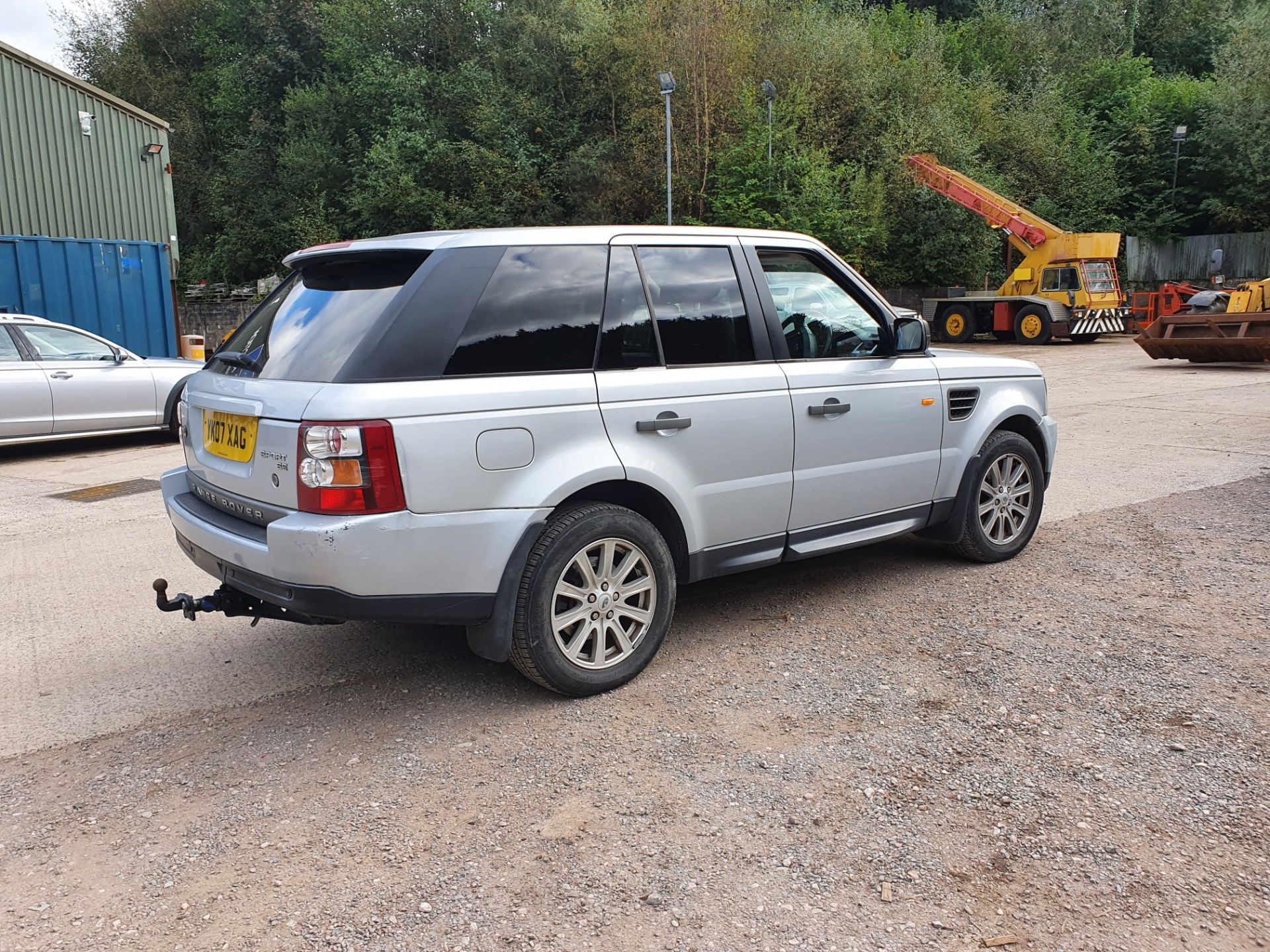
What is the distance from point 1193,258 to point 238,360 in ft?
126

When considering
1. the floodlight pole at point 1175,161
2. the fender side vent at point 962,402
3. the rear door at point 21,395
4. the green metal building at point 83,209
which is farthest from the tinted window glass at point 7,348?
the floodlight pole at point 1175,161

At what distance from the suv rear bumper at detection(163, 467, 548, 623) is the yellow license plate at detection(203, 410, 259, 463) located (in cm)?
30

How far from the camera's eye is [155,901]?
2688 millimetres

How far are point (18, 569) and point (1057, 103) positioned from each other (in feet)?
124

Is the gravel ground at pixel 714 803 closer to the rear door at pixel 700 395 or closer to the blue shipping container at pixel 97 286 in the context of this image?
the rear door at pixel 700 395

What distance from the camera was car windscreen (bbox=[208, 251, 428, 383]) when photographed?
11.8ft

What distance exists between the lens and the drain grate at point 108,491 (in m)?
8.27

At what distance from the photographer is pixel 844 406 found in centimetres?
464

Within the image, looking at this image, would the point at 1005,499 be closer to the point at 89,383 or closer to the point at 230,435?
the point at 230,435

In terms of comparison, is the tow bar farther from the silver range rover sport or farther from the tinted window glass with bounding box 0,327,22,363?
the tinted window glass with bounding box 0,327,22,363

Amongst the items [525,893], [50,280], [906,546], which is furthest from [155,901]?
[50,280]

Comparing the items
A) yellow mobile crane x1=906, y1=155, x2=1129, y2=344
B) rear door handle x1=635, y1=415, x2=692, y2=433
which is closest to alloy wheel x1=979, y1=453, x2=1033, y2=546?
rear door handle x1=635, y1=415, x2=692, y2=433

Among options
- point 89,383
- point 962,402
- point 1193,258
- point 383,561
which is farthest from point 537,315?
point 1193,258

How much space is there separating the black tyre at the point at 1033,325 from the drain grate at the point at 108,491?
70.8ft
